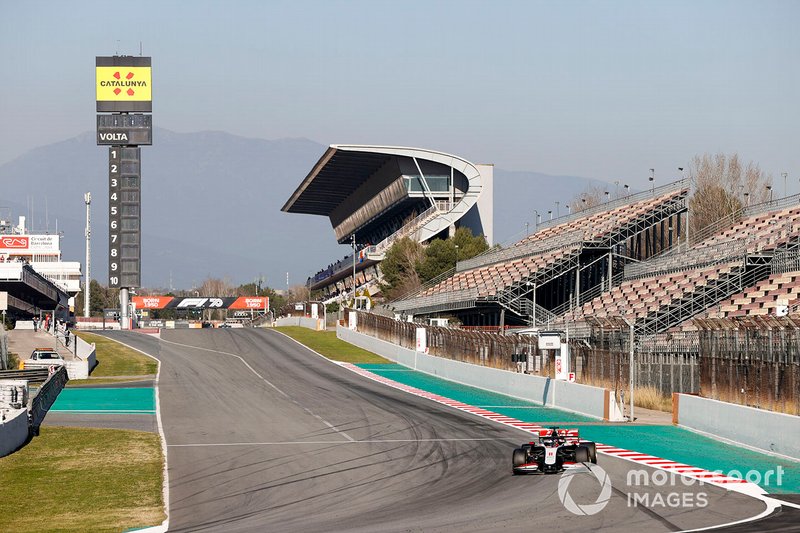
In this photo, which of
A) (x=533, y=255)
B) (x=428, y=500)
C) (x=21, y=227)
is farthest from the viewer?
(x=21, y=227)

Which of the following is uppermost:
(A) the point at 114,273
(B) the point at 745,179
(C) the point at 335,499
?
(B) the point at 745,179

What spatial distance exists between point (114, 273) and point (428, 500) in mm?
90229

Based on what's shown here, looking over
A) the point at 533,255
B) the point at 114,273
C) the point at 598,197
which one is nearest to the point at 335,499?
the point at 533,255

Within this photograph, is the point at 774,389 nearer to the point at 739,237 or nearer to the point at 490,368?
the point at 490,368

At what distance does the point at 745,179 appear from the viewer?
9612 centimetres

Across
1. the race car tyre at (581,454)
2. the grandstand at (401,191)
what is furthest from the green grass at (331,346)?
the race car tyre at (581,454)

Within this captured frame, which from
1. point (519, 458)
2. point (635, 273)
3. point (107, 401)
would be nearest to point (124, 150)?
point (635, 273)

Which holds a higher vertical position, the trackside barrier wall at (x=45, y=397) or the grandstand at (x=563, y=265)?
the grandstand at (x=563, y=265)

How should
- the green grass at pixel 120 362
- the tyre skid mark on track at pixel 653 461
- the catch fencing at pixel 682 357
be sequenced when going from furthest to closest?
the green grass at pixel 120 362 < the catch fencing at pixel 682 357 < the tyre skid mark on track at pixel 653 461

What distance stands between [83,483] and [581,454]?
1126cm

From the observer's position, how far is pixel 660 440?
105 ft

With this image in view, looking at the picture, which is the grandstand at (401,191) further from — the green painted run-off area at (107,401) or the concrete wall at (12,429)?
the concrete wall at (12,429)

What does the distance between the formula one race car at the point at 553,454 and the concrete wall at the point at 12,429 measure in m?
13.3

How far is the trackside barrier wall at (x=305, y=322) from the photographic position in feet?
309
